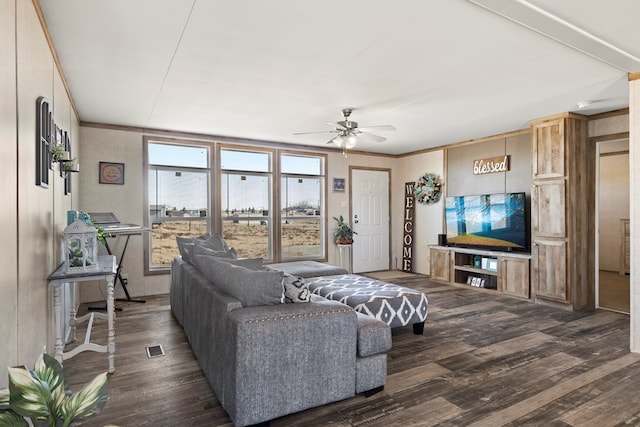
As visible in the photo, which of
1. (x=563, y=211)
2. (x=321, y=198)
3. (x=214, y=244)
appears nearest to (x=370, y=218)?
(x=321, y=198)

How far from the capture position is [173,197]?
5602 mm

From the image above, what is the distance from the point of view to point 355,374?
2.34m

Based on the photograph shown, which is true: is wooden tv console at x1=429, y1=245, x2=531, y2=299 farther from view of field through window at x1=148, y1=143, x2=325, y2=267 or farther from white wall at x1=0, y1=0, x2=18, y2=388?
white wall at x1=0, y1=0, x2=18, y2=388

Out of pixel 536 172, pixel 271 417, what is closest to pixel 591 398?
pixel 271 417

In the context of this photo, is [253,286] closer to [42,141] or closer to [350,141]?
[42,141]

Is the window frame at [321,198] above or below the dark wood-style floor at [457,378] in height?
above

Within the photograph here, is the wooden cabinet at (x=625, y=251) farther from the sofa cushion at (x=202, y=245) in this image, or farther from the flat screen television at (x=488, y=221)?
the sofa cushion at (x=202, y=245)

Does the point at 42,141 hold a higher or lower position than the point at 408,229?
higher

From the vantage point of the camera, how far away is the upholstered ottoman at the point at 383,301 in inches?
131

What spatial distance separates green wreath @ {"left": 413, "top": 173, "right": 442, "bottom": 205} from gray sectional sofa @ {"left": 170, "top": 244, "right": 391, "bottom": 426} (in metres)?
4.70

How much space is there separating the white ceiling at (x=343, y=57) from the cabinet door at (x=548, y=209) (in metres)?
0.94

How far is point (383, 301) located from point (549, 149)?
10.4 feet

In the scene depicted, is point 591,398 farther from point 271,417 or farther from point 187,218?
point 187,218

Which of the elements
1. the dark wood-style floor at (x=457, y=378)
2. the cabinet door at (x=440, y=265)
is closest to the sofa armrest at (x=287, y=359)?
the dark wood-style floor at (x=457, y=378)
